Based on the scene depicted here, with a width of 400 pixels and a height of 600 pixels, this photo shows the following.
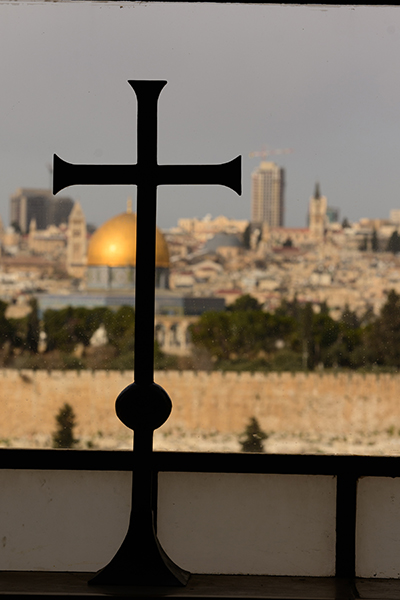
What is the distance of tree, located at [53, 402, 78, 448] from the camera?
23141 millimetres

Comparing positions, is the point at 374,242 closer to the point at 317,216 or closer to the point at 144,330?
the point at 317,216

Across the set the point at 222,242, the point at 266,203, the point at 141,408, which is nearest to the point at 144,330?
the point at 141,408

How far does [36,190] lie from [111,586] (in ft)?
81.6

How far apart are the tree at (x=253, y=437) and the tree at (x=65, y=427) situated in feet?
17.0

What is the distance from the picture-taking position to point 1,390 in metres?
23.2

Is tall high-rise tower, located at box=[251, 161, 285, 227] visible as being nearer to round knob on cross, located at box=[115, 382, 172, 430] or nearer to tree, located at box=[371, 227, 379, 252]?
tree, located at box=[371, 227, 379, 252]

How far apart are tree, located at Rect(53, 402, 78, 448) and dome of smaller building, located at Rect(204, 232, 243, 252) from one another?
7047 millimetres

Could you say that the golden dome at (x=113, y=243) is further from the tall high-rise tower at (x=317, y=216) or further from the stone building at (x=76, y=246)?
the tall high-rise tower at (x=317, y=216)

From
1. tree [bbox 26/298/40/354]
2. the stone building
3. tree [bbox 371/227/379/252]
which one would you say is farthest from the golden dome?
tree [bbox 371/227/379/252]

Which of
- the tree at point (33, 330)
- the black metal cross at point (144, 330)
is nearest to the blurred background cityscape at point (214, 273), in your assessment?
the tree at point (33, 330)

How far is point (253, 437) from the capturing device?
Result: 929 inches

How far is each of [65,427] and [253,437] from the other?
5.92 metres

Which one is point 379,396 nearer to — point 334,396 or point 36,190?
point 334,396

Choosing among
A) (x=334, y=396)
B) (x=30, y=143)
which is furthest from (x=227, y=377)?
(x=30, y=143)
